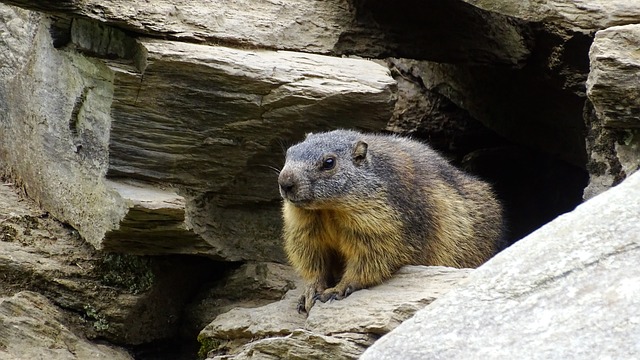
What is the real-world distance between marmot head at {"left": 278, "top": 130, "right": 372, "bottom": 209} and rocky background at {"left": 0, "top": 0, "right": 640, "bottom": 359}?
0.54 m

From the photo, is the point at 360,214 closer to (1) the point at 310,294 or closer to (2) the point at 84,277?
(1) the point at 310,294

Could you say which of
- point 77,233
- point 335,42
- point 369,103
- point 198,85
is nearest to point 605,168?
point 369,103

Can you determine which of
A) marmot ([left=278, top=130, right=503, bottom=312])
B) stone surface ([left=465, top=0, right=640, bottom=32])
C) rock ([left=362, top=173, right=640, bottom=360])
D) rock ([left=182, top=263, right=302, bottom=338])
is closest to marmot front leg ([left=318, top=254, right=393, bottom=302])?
marmot ([left=278, top=130, right=503, bottom=312])

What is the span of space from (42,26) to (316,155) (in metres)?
2.80

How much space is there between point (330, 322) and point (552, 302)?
2.54 metres

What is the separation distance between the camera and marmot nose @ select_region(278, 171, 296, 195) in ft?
24.4

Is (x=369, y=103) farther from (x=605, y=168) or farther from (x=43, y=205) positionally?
(x=43, y=205)

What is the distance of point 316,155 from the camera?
25.1 ft

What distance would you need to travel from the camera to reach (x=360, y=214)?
25.4 feet

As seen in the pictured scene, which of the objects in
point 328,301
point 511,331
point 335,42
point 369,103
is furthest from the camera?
point 335,42

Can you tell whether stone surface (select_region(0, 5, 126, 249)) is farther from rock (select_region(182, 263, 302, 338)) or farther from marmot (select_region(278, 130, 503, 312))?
marmot (select_region(278, 130, 503, 312))

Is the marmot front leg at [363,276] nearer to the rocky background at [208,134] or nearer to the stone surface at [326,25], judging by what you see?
the rocky background at [208,134]

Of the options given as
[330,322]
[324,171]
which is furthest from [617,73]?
[330,322]

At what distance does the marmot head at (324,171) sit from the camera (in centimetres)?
752
